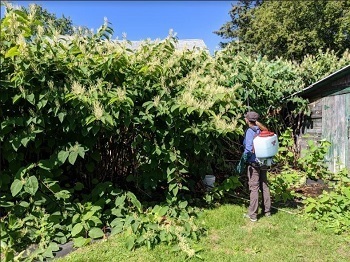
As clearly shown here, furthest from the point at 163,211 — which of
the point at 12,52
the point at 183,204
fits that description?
the point at 12,52

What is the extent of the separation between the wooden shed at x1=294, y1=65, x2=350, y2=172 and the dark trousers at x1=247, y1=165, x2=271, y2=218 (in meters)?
2.25

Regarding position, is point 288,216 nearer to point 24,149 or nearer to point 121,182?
point 121,182

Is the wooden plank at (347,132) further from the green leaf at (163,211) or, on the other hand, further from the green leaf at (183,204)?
the green leaf at (163,211)

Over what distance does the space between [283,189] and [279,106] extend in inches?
114

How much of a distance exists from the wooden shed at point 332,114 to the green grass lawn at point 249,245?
255 centimetres

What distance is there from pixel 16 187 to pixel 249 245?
2.67m

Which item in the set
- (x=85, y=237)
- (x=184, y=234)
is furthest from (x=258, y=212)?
(x=85, y=237)

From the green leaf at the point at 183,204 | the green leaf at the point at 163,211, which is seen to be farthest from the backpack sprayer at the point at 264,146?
the green leaf at the point at 163,211

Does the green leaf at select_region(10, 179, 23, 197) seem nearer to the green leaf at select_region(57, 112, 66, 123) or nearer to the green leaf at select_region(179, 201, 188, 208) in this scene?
the green leaf at select_region(57, 112, 66, 123)

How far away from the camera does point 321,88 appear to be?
23.8 feet

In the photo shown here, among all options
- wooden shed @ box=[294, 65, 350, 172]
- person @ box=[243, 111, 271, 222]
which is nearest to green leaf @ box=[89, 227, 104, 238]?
person @ box=[243, 111, 271, 222]

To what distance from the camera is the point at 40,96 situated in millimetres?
3391

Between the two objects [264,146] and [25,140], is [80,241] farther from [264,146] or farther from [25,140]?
[264,146]

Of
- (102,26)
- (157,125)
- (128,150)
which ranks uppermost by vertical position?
(102,26)
